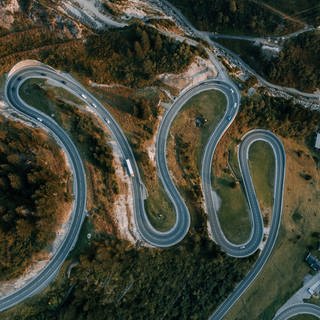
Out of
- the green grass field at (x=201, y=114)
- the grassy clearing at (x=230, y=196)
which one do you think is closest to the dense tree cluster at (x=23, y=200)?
the green grass field at (x=201, y=114)

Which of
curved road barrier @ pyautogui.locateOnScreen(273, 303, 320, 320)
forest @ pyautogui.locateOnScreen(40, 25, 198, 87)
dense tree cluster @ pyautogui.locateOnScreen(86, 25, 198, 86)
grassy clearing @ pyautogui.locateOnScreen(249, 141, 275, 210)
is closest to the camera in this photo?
forest @ pyautogui.locateOnScreen(40, 25, 198, 87)

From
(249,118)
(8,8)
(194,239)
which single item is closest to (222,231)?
(194,239)

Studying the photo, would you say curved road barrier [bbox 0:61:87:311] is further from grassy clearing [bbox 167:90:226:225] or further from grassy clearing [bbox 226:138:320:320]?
grassy clearing [bbox 226:138:320:320]

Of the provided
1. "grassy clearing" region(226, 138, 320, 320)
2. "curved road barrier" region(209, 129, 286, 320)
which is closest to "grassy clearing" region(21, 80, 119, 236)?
"curved road barrier" region(209, 129, 286, 320)

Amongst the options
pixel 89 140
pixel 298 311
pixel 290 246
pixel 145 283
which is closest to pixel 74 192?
pixel 89 140

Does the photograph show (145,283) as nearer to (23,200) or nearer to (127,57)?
(23,200)

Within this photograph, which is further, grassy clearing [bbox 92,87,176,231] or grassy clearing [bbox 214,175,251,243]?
grassy clearing [bbox 214,175,251,243]

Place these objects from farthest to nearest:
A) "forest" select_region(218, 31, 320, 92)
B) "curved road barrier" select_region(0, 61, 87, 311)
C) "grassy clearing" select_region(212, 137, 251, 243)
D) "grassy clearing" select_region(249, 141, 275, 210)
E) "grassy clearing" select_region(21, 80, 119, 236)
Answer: "forest" select_region(218, 31, 320, 92), "grassy clearing" select_region(249, 141, 275, 210), "grassy clearing" select_region(212, 137, 251, 243), "grassy clearing" select_region(21, 80, 119, 236), "curved road barrier" select_region(0, 61, 87, 311)
